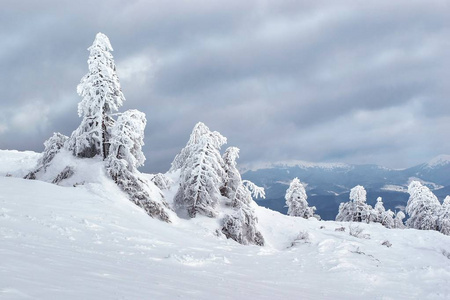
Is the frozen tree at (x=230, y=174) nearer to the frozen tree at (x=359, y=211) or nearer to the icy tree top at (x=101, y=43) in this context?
the icy tree top at (x=101, y=43)

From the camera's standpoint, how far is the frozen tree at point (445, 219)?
45625 millimetres

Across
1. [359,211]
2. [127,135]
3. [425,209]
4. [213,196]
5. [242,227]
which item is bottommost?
[242,227]

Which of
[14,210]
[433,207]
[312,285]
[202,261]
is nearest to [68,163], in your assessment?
[14,210]

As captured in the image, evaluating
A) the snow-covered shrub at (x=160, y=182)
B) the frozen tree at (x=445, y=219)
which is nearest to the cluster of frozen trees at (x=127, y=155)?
the snow-covered shrub at (x=160, y=182)

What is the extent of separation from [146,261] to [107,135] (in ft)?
53.0

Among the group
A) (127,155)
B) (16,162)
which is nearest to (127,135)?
(127,155)

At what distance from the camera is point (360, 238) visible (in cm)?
2873

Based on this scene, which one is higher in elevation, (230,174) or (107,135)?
(107,135)

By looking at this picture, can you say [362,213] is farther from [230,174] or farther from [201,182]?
[201,182]

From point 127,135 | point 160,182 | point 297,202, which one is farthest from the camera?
point 297,202

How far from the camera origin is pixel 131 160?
76.9 ft

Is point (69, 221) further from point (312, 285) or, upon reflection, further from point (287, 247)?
point (287, 247)

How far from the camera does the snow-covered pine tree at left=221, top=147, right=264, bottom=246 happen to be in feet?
80.9

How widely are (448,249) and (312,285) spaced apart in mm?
22408
